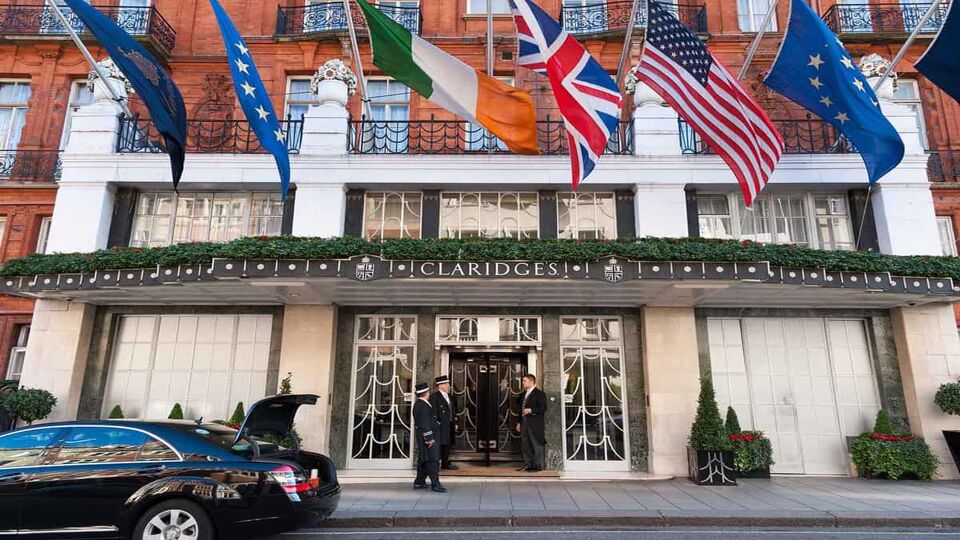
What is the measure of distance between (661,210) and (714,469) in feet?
19.2

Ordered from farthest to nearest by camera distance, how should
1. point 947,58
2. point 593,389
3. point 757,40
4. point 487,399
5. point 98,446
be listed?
point 487,399 < point 593,389 < point 757,40 < point 947,58 < point 98,446

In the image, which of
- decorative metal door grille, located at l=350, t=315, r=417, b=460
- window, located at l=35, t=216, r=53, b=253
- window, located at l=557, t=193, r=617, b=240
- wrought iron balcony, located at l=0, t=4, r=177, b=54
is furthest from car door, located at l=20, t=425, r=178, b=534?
wrought iron balcony, located at l=0, t=4, r=177, b=54

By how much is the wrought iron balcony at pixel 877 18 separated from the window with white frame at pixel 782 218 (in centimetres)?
615

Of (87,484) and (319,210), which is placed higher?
(319,210)

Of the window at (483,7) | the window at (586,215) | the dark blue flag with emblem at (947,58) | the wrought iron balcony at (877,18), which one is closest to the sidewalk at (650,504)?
the window at (586,215)

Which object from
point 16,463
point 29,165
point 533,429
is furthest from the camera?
point 29,165

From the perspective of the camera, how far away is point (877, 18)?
15852 millimetres

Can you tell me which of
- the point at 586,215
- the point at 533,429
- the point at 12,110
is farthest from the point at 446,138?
the point at 12,110

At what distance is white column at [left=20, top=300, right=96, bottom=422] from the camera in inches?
470

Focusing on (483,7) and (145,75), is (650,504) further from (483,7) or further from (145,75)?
(483,7)

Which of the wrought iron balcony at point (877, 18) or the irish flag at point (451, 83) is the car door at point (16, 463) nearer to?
the irish flag at point (451, 83)

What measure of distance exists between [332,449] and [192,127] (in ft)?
32.8

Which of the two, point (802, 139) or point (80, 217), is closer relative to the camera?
point (80, 217)

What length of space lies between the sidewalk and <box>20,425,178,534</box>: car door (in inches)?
109
